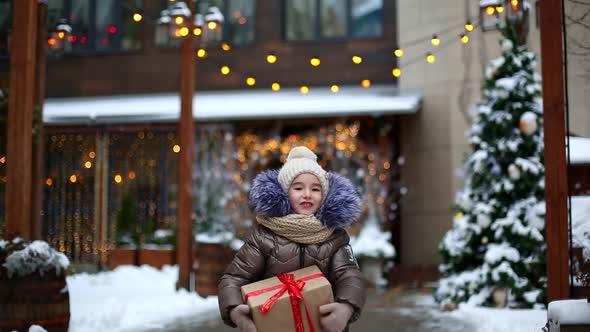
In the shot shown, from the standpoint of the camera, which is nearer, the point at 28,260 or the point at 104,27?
the point at 28,260

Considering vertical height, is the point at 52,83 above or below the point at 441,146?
above

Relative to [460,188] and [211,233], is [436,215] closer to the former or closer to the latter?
[460,188]

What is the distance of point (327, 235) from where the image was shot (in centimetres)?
458

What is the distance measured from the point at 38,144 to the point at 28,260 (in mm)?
2464

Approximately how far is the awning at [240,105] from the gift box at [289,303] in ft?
42.1

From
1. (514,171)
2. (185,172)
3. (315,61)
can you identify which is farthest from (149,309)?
(514,171)

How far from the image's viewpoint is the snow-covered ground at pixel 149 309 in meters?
9.38

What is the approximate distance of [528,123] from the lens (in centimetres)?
1166

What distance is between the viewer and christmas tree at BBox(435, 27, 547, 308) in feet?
36.8

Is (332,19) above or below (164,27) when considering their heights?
above

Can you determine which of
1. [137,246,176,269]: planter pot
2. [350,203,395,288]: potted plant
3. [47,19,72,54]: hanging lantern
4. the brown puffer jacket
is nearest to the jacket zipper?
the brown puffer jacket

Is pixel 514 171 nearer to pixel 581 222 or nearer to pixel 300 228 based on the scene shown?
pixel 581 222

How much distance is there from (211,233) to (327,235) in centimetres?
986

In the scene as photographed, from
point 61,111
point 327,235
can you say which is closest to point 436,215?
point 61,111
